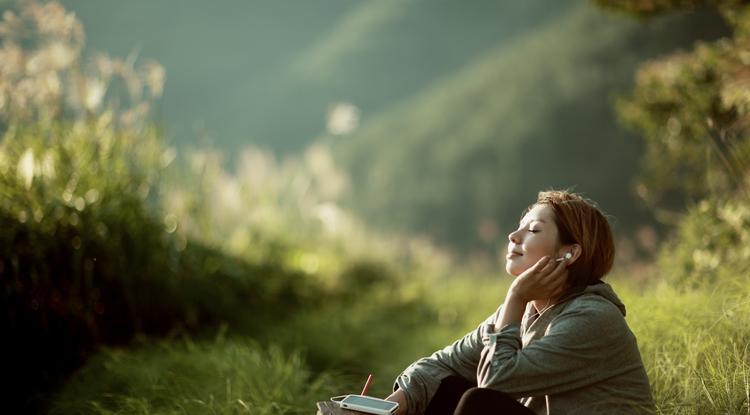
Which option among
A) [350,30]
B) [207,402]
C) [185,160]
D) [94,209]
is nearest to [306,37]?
[350,30]

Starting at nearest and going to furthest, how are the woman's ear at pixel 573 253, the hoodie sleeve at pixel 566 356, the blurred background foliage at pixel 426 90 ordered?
the hoodie sleeve at pixel 566 356
the woman's ear at pixel 573 253
the blurred background foliage at pixel 426 90

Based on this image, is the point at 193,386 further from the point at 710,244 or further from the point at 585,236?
the point at 710,244

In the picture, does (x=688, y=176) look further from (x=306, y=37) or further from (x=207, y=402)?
(x=306, y=37)

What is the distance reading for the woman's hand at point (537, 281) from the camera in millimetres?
1683

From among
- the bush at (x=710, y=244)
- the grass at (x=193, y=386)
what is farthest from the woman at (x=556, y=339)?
the bush at (x=710, y=244)

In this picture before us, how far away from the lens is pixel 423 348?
13.4 feet

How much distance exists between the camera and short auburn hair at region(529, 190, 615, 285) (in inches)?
69.2

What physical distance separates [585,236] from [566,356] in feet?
1.02

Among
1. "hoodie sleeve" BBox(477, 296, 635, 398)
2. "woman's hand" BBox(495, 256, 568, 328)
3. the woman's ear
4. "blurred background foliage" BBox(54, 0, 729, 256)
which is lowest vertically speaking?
"hoodie sleeve" BBox(477, 296, 635, 398)

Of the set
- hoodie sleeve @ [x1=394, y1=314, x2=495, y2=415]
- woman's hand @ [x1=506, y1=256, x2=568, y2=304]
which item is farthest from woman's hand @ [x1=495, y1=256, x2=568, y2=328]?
hoodie sleeve @ [x1=394, y1=314, x2=495, y2=415]

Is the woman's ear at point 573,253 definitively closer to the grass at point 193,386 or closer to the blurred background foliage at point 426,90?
the grass at point 193,386

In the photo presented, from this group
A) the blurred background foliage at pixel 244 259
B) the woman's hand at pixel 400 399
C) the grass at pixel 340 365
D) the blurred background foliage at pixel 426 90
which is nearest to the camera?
the woman's hand at pixel 400 399

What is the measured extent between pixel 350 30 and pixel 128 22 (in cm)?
492

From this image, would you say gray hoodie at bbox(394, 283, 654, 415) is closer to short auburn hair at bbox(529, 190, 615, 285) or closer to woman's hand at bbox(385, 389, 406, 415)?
short auburn hair at bbox(529, 190, 615, 285)
